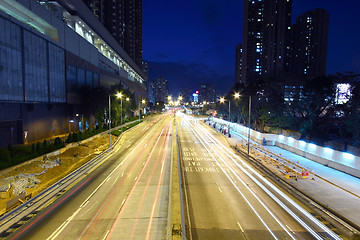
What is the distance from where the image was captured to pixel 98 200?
49.4 feet

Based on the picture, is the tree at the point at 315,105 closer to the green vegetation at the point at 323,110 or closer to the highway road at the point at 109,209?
the green vegetation at the point at 323,110

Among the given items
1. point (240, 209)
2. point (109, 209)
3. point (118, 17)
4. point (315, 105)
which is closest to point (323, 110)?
point (315, 105)

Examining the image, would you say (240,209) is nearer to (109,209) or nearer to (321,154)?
(109,209)

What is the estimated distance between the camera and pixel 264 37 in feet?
544

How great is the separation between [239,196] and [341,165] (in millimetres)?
13672

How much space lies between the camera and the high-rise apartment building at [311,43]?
597 ft

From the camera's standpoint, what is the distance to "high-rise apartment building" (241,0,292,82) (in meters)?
158

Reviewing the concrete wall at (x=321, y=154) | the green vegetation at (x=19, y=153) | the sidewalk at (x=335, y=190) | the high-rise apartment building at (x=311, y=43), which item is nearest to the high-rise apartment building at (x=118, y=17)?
the green vegetation at (x=19, y=153)

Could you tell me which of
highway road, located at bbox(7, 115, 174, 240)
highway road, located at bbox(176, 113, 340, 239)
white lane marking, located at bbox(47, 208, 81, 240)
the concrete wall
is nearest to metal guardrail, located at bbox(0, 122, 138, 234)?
highway road, located at bbox(7, 115, 174, 240)

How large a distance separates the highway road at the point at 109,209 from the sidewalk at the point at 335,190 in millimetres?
11481

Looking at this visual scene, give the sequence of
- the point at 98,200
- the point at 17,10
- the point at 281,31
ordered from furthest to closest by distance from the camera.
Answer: the point at 281,31 → the point at 17,10 → the point at 98,200

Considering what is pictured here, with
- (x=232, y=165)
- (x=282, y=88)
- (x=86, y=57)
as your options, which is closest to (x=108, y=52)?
(x=86, y=57)

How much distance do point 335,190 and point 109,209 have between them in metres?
17.9

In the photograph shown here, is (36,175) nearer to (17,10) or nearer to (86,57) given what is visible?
(17,10)
